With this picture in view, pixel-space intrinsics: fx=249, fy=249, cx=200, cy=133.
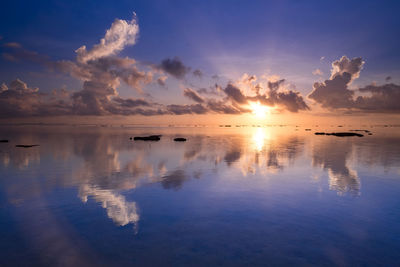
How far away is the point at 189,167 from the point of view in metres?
29.6

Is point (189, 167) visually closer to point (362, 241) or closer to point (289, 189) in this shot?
point (289, 189)

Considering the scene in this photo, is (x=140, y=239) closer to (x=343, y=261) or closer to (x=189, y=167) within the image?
(x=343, y=261)

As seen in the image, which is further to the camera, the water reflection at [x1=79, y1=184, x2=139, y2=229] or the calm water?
the water reflection at [x1=79, y1=184, x2=139, y2=229]

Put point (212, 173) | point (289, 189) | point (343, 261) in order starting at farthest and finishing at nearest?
point (212, 173), point (289, 189), point (343, 261)

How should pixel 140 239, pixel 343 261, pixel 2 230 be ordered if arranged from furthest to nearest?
1. pixel 2 230
2. pixel 140 239
3. pixel 343 261

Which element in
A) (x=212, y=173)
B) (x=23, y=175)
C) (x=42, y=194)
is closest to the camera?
(x=42, y=194)

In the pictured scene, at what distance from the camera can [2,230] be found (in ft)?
38.0

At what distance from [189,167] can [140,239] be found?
18731mm

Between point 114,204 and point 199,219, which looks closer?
point 199,219

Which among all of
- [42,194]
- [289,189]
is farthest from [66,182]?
[289,189]

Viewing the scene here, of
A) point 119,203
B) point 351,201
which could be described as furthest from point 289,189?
point 119,203

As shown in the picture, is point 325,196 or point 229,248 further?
point 325,196

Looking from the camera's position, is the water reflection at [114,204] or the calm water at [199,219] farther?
the water reflection at [114,204]

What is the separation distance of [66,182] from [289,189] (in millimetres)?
18419
